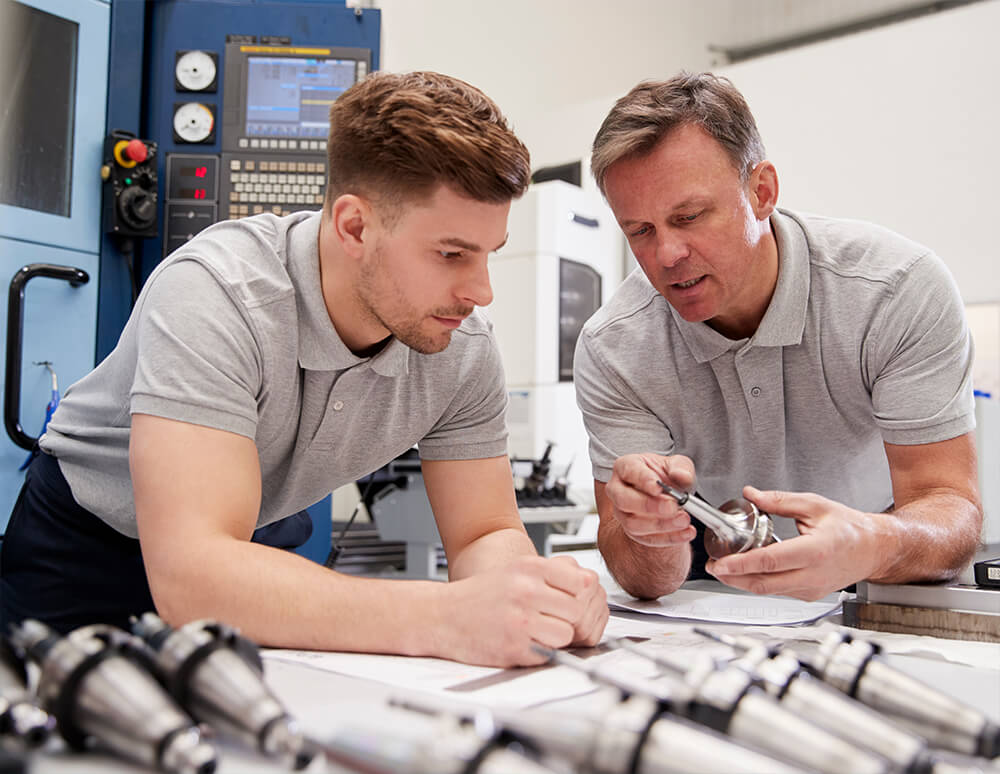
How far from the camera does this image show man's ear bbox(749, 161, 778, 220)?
1390 millimetres

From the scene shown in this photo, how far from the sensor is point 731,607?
1.16 m

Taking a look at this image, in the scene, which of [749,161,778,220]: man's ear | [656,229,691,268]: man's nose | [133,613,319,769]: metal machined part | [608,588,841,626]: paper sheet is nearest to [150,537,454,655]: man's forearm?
[133,613,319,769]: metal machined part

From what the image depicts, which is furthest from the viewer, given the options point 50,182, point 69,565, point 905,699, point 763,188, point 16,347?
point 50,182

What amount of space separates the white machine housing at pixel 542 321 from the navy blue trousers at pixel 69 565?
2.51m

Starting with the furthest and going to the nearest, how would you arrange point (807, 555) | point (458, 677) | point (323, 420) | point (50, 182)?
1. point (50, 182)
2. point (323, 420)
3. point (807, 555)
4. point (458, 677)

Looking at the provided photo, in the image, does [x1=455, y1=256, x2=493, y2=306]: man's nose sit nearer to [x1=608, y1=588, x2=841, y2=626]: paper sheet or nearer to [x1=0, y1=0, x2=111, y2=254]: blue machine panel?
[x1=608, y1=588, x2=841, y2=626]: paper sheet

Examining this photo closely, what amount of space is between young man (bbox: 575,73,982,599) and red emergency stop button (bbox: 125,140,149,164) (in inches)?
50.2

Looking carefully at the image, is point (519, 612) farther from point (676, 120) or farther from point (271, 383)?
point (676, 120)

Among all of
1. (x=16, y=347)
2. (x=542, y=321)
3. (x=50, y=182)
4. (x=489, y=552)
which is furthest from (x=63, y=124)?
(x=542, y=321)

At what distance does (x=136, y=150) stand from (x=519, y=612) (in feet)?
5.81

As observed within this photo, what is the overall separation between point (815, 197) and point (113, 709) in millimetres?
4163

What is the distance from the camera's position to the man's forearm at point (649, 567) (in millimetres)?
1223

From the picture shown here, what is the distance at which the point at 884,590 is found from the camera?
1046 millimetres

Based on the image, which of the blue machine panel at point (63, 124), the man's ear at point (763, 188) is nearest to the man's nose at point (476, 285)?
the man's ear at point (763, 188)
